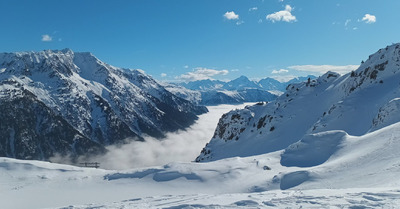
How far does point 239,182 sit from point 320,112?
37.9m

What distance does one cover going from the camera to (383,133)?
922 inches

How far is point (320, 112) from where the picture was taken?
54.6 meters

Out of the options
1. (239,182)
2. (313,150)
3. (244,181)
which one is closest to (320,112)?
(313,150)

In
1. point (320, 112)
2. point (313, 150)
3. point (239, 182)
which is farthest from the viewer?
point (320, 112)

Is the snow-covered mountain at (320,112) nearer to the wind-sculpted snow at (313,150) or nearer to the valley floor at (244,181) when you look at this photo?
the wind-sculpted snow at (313,150)

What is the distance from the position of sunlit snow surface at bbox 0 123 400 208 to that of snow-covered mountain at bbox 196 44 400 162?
12.5m

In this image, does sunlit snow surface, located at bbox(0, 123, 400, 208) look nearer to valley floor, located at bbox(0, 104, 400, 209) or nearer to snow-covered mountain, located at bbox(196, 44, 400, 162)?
valley floor, located at bbox(0, 104, 400, 209)

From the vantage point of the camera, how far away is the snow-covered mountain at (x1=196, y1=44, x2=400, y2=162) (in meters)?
41.4

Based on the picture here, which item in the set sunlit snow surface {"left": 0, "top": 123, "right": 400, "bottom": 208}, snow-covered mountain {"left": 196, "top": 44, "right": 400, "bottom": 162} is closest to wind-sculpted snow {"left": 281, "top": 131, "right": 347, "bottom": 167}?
sunlit snow surface {"left": 0, "top": 123, "right": 400, "bottom": 208}

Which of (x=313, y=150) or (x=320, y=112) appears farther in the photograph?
(x=320, y=112)

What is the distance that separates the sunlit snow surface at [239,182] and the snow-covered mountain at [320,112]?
12.5m

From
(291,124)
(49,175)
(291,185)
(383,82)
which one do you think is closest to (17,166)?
(49,175)

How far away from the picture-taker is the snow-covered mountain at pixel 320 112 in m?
41.4

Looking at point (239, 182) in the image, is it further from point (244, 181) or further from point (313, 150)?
point (313, 150)
